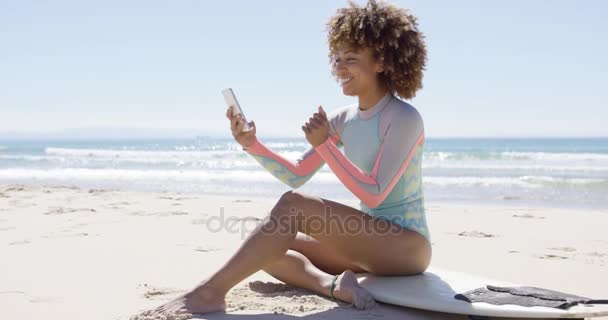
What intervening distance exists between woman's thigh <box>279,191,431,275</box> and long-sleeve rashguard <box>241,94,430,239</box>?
0.09 metres

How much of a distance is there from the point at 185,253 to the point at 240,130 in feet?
6.55

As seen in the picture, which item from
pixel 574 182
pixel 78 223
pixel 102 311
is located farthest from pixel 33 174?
pixel 102 311

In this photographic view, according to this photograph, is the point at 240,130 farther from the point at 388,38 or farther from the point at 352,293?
the point at 352,293

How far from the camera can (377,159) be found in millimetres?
2859

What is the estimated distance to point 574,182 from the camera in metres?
12.9

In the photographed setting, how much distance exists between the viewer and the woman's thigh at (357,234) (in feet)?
9.33

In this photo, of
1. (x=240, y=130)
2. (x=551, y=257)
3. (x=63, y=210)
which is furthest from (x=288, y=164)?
(x=63, y=210)

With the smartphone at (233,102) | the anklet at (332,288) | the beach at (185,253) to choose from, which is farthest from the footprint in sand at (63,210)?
the anklet at (332,288)

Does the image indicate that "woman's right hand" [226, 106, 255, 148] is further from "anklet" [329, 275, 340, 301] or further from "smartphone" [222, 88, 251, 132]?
"anklet" [329, 275, 340, 301]

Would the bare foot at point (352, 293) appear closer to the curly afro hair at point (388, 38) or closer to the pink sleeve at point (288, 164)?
the pink sleeve at point (288, 164)

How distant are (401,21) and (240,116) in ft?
A: 3.10

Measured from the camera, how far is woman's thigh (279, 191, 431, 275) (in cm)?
284

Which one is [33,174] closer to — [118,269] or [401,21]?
[118,269]

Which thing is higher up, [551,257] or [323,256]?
[323,256]
